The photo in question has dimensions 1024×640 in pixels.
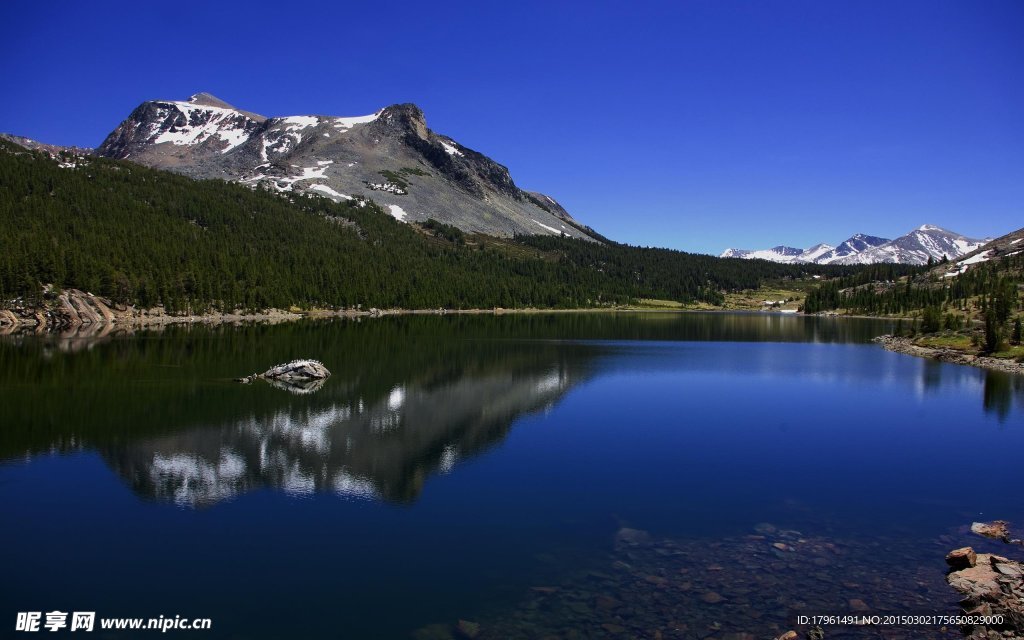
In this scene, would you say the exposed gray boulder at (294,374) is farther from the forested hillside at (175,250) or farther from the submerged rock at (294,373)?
the forested hillside at (175,250)

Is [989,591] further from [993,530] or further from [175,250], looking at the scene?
[175,250]

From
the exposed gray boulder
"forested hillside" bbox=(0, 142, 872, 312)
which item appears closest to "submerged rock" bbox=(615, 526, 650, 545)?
the exposed gray boulder

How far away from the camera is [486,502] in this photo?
22.3 metres

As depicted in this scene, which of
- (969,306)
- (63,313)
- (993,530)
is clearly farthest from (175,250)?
(969,306)

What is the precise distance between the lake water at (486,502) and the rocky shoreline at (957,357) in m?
16.1

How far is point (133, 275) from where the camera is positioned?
115 m

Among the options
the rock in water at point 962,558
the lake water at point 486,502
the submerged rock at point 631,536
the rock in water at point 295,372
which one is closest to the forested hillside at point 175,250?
the lake water at point 486,502

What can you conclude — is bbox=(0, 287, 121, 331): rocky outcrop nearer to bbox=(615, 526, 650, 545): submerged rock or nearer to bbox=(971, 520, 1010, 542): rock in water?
bbox=(615, 526, 650, 545): submerged rock

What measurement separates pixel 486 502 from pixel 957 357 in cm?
6998

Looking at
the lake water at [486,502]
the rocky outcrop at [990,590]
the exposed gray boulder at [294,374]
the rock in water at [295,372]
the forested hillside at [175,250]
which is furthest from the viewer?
the forested hillside at [175,250]

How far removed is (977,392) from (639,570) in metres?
45.8

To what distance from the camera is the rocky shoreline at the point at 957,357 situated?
62156 mm

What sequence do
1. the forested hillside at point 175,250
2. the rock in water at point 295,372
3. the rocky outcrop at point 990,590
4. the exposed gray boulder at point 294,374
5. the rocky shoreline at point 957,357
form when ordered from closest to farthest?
the rocky outcrop at point 990,590 < the exposed gray boulder at point 294,374 < the rock in water at point 295,372 < the rocky shoreline at point 957,357 < the forested hillside at point 175,250

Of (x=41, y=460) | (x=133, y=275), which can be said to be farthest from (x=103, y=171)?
(x=41, y=460)
